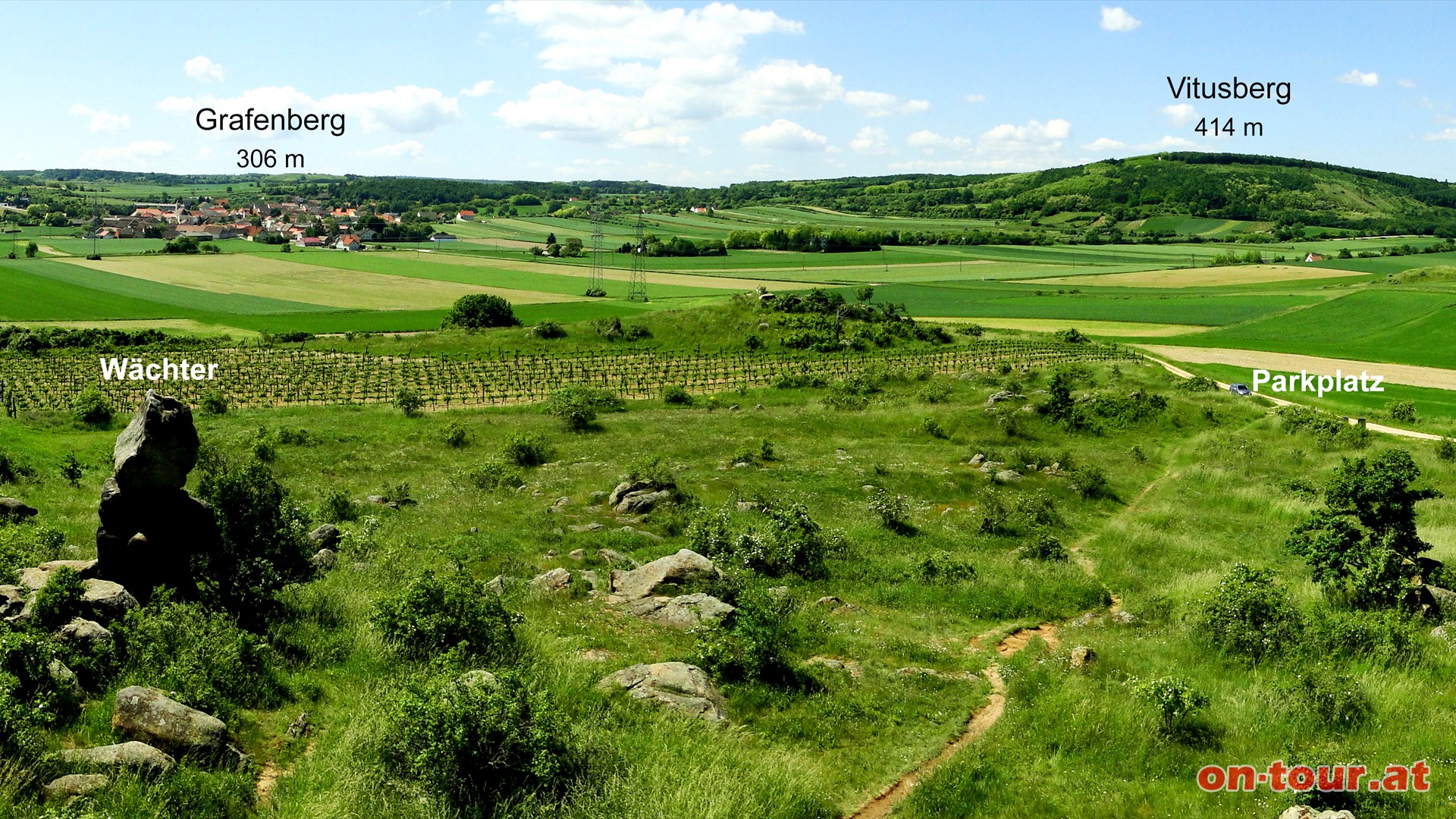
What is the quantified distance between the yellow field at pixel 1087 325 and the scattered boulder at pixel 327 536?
90.4m

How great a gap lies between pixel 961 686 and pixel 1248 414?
44.8 m

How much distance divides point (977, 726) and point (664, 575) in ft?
26.5

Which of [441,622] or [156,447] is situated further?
[441,622]

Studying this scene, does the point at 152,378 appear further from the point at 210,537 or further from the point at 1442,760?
the point at 1442,760

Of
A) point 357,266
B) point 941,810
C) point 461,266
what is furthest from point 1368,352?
point 357,266

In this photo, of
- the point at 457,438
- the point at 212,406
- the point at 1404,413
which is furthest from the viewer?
the point at 212,406

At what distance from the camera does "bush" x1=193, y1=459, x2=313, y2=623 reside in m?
17.2

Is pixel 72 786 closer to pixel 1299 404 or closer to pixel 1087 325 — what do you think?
pixel 1299 404

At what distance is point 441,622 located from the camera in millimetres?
16297

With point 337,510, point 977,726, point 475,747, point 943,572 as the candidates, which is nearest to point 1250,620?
point 943,572

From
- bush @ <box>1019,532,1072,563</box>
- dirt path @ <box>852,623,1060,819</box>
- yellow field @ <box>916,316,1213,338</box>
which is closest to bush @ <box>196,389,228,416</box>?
bush @ <box>1019,532,1072,563</box>

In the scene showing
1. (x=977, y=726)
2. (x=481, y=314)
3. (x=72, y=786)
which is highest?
(x=481, y=314)

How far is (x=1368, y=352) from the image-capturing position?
8250cm

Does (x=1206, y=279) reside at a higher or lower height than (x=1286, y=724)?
higher
